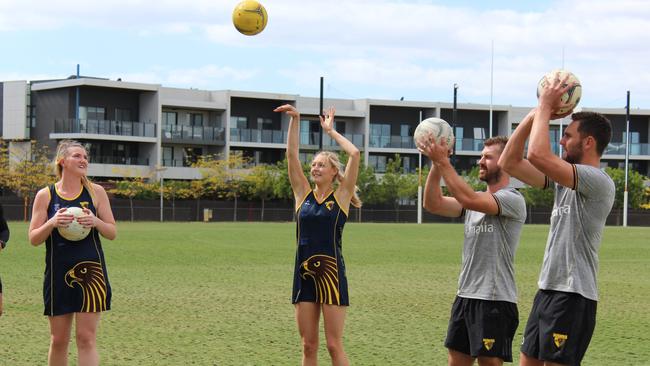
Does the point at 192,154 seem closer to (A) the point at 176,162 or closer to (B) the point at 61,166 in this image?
(A) the point at 176,162

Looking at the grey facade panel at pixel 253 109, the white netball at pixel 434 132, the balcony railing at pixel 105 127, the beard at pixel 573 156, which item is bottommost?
the beard at pixel 573 156

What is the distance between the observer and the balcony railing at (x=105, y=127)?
241 ft

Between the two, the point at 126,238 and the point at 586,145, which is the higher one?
the point at 586,145

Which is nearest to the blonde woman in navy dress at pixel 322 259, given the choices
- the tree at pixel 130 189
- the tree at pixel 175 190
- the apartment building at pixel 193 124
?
the tree at pixel 130 189

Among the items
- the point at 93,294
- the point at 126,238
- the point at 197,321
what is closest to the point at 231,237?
the point at 126,238

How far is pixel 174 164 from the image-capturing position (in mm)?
78875

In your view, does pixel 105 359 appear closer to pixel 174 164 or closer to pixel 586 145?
pixel 586 145

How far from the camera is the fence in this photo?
67.8 m

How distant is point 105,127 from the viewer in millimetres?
74562

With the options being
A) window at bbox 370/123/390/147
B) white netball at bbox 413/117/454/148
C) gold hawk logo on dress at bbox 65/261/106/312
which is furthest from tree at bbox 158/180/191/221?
white netball at bbox 413/117/454/148

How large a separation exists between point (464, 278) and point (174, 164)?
73.3m

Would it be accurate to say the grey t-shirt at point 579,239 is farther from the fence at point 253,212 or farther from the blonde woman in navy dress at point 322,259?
the fence at point 253,212

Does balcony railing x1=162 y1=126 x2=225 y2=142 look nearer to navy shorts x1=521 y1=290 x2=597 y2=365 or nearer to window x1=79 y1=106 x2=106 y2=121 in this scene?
window x1=79 y1=106 x2=106 y2=121

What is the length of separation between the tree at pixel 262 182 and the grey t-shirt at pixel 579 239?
66.2 m
